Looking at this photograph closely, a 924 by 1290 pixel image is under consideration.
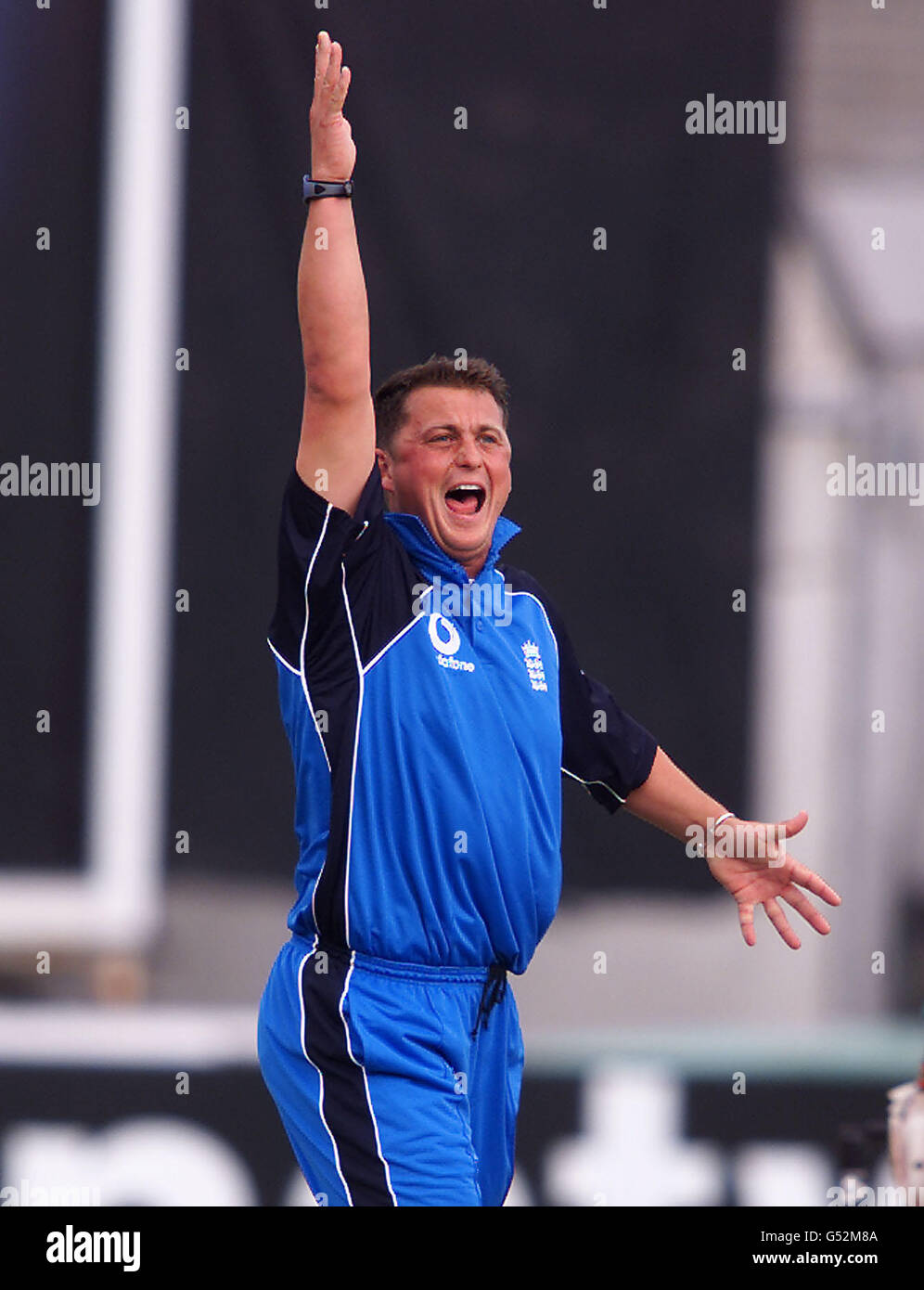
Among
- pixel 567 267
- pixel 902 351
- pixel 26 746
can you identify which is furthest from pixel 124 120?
pixel 902 351

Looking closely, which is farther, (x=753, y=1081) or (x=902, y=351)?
Result: (x=902, y=351)

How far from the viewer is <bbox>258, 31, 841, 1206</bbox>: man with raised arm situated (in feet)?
10.3

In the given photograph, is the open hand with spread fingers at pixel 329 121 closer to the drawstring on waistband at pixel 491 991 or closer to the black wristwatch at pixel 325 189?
the black wristwatch at pixel 325 189

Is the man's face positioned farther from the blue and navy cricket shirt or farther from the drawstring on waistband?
the drawstring on waistband

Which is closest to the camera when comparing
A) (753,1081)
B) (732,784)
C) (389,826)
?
(389,826)

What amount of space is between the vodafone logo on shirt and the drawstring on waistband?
525mm

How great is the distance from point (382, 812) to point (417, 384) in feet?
2.80

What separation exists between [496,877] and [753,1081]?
2627 millimetres

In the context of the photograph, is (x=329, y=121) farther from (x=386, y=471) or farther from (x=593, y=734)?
(x=593, y=734)

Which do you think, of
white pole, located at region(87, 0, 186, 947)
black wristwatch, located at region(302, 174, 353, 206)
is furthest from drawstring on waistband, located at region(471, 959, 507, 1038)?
white pole, located at region(87, 0, 186, 947)

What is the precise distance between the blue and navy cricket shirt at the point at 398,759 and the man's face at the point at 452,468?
130 millimetres

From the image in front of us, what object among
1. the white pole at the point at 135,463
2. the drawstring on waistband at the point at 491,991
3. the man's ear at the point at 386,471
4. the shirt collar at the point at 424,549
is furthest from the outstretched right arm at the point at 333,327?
the white pole at the point at 135,463

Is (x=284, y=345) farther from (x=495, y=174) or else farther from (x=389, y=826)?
(x=389, y=826)

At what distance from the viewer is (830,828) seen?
608 cm
